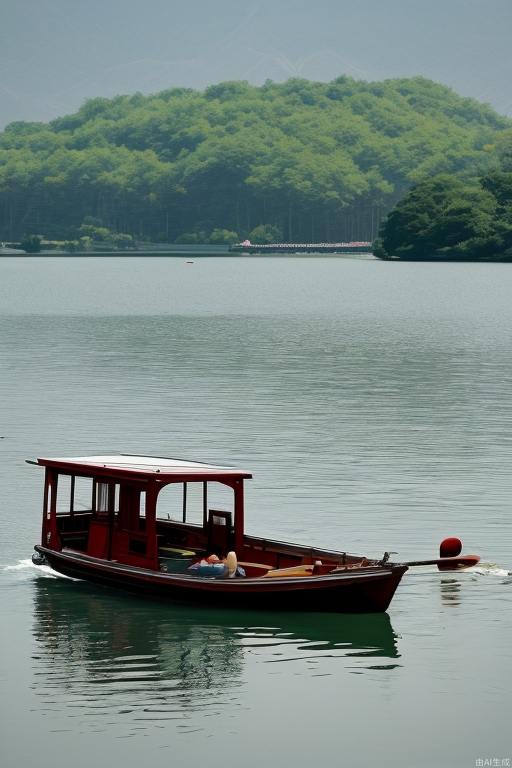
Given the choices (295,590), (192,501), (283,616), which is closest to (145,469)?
(283,616)

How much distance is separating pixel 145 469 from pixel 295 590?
474 cm

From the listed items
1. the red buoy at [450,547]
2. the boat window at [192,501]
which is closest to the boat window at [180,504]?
the boat window at [192,501]

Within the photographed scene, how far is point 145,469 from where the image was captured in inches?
1292

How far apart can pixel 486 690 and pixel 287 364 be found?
58.3m

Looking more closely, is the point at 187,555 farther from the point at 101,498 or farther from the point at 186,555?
the point at 101,498

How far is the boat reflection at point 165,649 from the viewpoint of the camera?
2603cm

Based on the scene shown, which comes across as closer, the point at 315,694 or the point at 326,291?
the point at 315,694

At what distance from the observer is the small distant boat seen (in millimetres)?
29781

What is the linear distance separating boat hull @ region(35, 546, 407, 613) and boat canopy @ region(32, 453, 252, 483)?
6.67 feet

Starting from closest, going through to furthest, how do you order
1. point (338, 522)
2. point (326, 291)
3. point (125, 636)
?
point (125, 636) < point (338, 522) < point (326, 291)

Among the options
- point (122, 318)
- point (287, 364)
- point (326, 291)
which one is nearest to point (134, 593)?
point (287, 364)

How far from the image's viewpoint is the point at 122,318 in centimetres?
13262

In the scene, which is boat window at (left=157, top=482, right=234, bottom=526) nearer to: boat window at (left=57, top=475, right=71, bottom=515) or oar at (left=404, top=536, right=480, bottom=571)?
boat window at (left=57, top=475, right=71, bottom=515)

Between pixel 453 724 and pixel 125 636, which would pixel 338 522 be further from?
pixel 453 724
